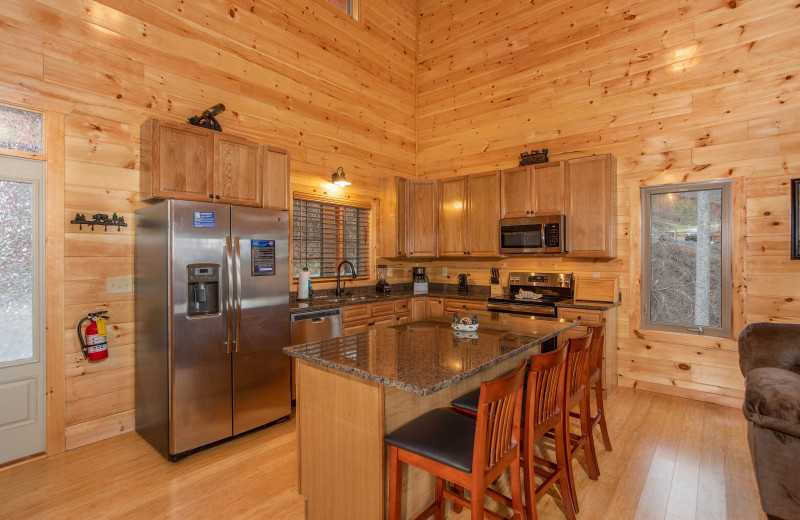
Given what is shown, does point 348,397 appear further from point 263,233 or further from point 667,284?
point 667,284

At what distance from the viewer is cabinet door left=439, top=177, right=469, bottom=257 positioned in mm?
5117

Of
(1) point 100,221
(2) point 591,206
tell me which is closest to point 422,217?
(2) point 591,206

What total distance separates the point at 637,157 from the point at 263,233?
3.85 meters

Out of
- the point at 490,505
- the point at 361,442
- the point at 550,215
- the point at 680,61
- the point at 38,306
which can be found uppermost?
the point at 680,61

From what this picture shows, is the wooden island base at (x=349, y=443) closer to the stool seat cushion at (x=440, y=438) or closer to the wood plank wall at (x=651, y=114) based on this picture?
the stool seat cushion at (x=440, y=438)

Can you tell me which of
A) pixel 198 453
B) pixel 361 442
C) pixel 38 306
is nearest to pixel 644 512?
pixel 361 442

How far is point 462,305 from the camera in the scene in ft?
15.9

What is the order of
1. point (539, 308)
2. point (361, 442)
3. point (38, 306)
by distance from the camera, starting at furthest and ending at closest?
point (539, 308)
point (38, 306)
point (361, 442)

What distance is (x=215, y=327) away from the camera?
2906mm

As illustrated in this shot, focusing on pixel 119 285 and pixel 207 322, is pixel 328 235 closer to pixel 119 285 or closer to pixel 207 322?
pixel 207 322

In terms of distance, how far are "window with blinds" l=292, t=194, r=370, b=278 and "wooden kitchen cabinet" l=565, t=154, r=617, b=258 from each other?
2500 mm

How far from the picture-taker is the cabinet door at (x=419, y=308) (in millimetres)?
4984

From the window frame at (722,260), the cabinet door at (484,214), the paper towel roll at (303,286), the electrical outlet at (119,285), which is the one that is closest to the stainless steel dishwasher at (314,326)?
the paper towel roll at (303,286)

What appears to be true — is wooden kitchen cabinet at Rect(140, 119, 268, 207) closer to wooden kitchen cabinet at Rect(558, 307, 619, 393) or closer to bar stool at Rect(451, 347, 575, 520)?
bar stool at Rect(451, 347, 575, 520)
